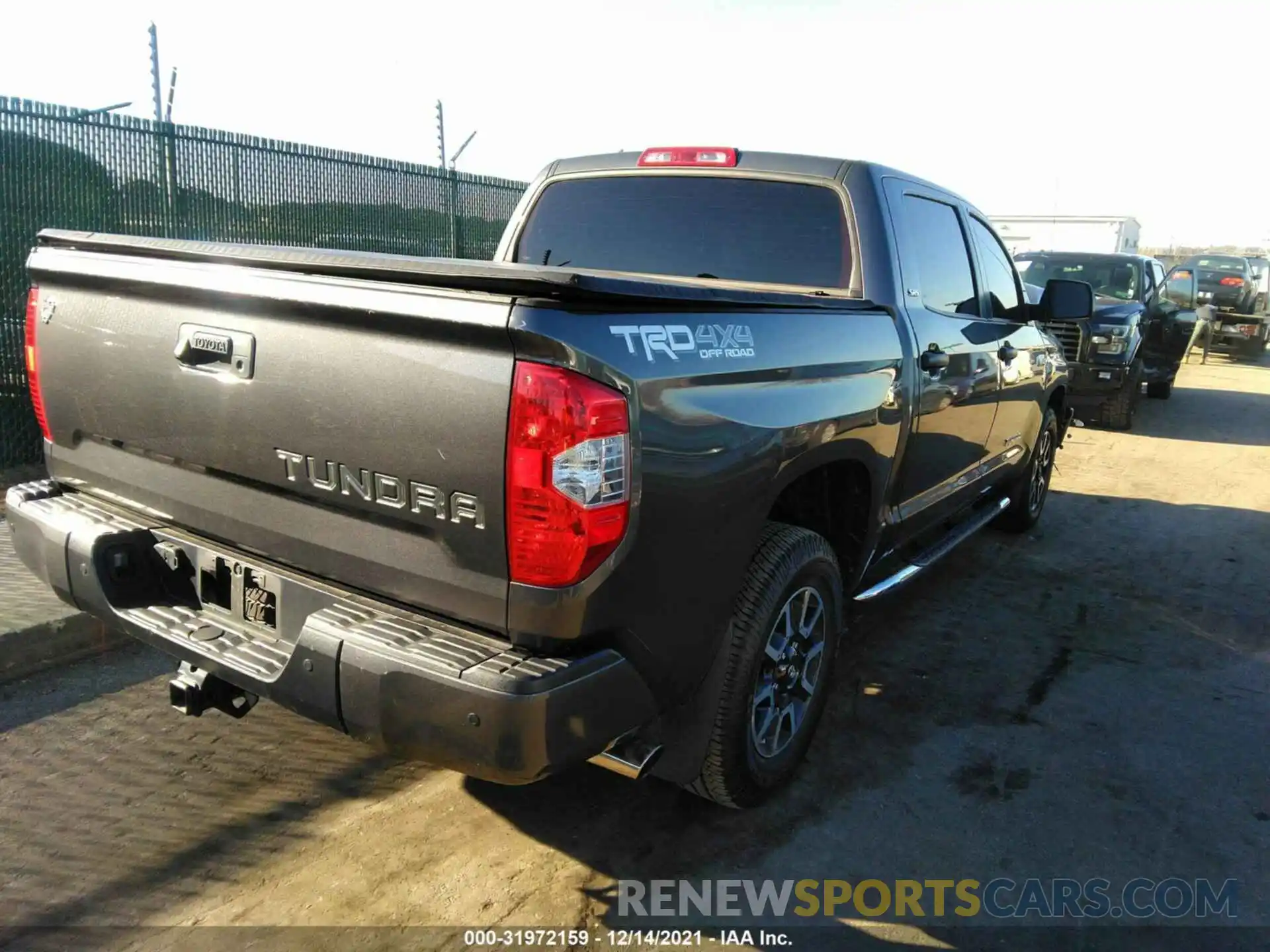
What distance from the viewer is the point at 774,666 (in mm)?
3066

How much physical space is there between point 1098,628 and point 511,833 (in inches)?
132

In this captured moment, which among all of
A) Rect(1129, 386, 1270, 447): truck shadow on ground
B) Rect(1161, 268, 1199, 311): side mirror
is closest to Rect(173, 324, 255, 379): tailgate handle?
Rect(1129, 386, 1270, 447): truck shadow on ground

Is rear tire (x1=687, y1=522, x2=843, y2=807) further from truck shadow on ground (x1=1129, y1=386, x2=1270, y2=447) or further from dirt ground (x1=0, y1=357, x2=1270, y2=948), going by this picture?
truck shadow on ground (x1=1129, y1=386, x2=1270, y2=447)

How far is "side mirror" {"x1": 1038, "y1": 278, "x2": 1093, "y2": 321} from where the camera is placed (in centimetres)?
521

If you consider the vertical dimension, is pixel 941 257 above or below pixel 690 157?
below

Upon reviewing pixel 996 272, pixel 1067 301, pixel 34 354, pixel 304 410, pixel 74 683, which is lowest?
pixel 74 683

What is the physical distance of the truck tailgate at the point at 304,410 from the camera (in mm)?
2182

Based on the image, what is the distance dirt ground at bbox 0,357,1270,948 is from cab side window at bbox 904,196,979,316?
158 cm

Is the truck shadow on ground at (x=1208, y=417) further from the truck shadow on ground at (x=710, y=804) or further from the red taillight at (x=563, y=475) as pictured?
the red taillight at (x=563, y=475)

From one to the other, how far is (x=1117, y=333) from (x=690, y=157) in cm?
849

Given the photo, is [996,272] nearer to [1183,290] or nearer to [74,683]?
[74,683]

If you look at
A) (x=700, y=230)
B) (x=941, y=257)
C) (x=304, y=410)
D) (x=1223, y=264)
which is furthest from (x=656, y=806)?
(x=1223, y=264)

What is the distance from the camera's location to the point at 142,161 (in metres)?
7.80

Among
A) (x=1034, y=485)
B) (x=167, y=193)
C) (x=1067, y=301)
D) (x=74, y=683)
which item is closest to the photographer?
(x=74, y=683)
